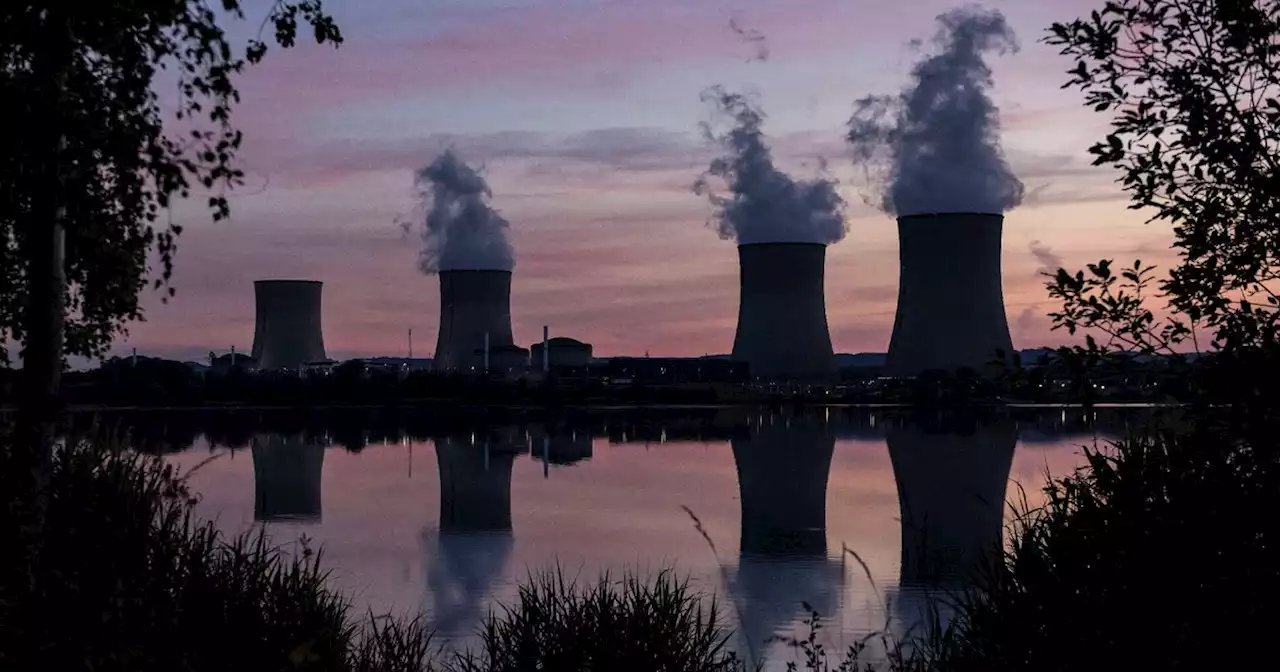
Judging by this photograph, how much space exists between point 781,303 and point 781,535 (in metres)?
21.5

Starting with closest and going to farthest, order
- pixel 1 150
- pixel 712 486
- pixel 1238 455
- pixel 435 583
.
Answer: pixel 1238 455 < pixel 1 150 < pixel 435 583 < pixel 712 486

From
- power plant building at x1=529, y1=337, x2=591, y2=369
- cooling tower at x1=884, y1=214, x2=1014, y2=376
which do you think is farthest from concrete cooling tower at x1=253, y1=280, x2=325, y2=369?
cooling tower at x1=884, y1=214, x2=1014, y2=376

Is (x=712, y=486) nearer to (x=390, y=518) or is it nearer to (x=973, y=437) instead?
(x=390, y=518)

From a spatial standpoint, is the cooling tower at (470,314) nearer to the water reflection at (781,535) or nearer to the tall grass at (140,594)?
the water reflection at (781,535)

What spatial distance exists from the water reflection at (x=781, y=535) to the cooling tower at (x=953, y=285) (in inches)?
145

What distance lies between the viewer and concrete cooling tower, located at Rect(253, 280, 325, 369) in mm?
43853

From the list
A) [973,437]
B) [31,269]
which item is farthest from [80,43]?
[973,437]

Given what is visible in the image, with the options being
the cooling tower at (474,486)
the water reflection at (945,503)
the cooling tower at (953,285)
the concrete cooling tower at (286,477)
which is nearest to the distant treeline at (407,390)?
the water reflection at (945,503)

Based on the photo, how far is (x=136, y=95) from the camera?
4.88 m

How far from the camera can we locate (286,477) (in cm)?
2447

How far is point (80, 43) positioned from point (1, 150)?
481 millimetres

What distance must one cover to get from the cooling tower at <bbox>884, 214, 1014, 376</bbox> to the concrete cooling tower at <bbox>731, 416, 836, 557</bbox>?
3.67 m

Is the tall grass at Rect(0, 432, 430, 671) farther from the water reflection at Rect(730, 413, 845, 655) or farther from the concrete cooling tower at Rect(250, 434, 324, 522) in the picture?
the concrete cooling tower at Rect(250, 434, 324, 522)

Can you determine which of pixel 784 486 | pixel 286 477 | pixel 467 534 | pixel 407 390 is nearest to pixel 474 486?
pixel 286 477
